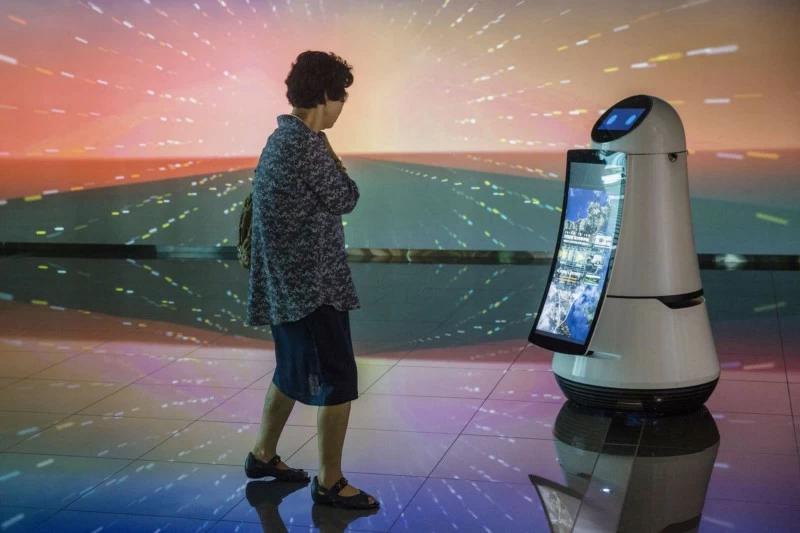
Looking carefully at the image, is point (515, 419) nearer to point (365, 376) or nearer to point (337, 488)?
point (365, 376)

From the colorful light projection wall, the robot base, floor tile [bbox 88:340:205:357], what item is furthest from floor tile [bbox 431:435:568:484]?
the colorful light projection wall

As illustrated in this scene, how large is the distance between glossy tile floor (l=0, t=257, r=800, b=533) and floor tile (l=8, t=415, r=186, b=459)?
0.01 m

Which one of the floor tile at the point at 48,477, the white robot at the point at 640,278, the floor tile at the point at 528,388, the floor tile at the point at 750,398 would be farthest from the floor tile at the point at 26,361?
the floor tile at the point at 750,398

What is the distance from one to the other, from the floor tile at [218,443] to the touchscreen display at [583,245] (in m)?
1.10

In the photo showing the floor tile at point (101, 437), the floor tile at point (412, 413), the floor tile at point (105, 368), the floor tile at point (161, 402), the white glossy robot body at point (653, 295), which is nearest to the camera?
the floor tile at point (101, 437)

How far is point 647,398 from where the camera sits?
14.0 ft

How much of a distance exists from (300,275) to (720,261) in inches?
258

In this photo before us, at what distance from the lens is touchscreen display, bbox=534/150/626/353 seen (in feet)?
14.1

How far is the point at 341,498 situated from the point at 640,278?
60.6 inches

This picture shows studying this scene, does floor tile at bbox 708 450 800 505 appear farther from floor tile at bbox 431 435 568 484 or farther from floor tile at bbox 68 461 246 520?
floor tile at bbox 68 461 246 520

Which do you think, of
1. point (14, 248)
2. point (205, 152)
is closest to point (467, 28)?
point (205, 152)

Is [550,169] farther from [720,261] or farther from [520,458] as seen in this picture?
[520,458]

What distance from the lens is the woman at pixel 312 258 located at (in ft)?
11.1

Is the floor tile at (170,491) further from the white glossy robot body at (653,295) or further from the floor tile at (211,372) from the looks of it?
the white glossy robot body at (653,295)
